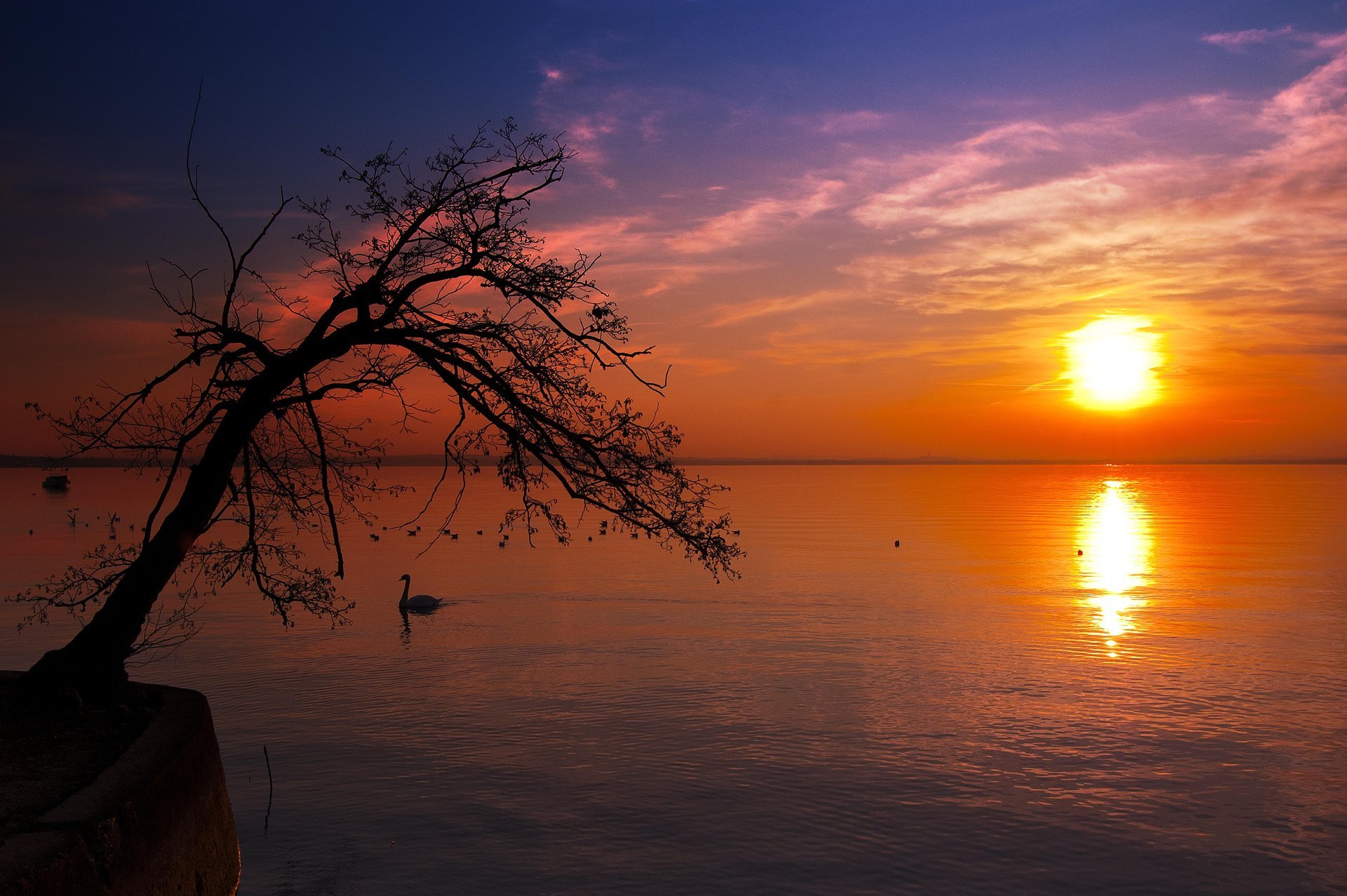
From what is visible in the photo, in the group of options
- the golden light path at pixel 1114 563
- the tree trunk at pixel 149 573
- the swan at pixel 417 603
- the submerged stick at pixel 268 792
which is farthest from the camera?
the swan at pixel 417 603

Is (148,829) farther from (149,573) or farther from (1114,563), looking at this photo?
(1114,563)

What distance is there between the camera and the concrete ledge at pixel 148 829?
6984 millimetres

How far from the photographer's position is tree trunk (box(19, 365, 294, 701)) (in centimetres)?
1062

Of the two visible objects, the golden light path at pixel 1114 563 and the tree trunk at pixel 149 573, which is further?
the golden light path at pixel 1114 563

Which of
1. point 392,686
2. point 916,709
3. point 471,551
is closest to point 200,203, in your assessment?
point 392,686

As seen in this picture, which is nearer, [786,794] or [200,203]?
[200,203]

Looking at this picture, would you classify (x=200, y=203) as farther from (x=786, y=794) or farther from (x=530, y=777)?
(x=786, y=794)

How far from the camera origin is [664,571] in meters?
43.9

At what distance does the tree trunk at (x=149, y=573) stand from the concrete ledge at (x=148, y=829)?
819 millimetres

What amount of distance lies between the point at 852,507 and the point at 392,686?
75916 millimetres

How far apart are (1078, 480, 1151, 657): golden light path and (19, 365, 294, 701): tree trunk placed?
22.4 m

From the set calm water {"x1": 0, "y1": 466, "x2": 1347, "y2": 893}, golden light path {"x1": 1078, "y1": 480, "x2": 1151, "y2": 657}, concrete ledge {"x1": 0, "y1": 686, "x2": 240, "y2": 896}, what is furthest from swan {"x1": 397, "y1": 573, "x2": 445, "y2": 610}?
concrete ledge {"x1": 0, "y1": 686, "x2": 240, "y2": 896}

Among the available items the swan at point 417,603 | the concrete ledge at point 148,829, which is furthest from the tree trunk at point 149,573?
the swan at point 417,603

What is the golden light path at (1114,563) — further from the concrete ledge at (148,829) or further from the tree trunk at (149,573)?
the tree trunk at (149,573)
